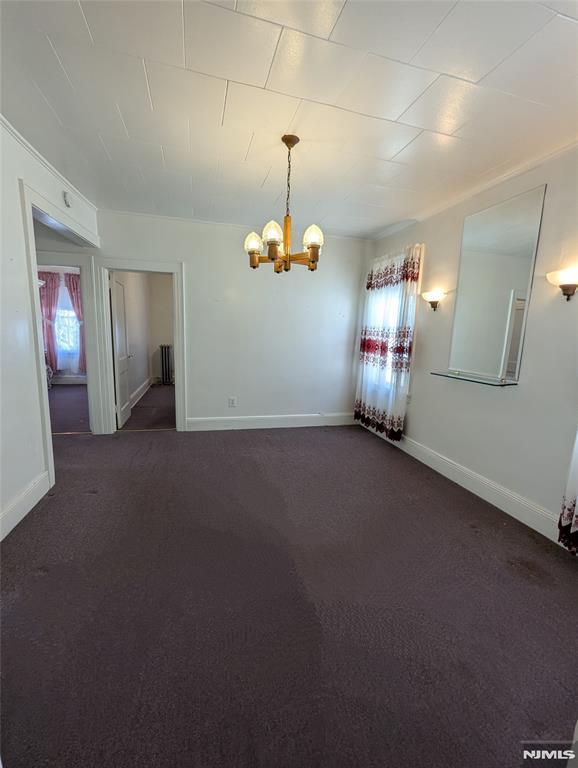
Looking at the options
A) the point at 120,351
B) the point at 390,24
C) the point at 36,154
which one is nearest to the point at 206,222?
the point at 36,154

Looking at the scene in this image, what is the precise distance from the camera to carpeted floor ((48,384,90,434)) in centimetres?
420

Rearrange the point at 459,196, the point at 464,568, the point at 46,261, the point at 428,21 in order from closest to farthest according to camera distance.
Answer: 1. the point at 428,21
2. the point at 464,568
3. the point at 459,196
4. the point at 46,261

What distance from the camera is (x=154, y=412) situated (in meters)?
4.97

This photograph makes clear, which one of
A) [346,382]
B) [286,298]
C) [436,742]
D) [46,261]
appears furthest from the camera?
[346,382]

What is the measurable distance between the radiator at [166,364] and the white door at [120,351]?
2.36 metres

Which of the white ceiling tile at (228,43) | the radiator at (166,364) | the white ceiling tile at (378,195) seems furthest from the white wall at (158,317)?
the white ceiling tile at (228,43)

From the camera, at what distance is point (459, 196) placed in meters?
2.97

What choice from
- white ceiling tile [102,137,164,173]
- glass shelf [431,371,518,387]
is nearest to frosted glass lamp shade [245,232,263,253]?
white ceiling tile [102,137,164,173]

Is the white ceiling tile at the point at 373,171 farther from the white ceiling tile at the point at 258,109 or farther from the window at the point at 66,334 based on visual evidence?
the window at the point at 66,334

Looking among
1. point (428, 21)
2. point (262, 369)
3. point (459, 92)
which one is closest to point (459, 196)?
point (459, 92)

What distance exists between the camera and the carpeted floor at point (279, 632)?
110 cm

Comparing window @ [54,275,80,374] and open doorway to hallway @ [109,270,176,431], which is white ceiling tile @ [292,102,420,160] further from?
window @ [54,275,80,374]

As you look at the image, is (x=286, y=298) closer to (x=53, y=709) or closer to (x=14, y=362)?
(x=14, y=362)

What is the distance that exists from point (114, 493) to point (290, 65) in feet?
9.83
